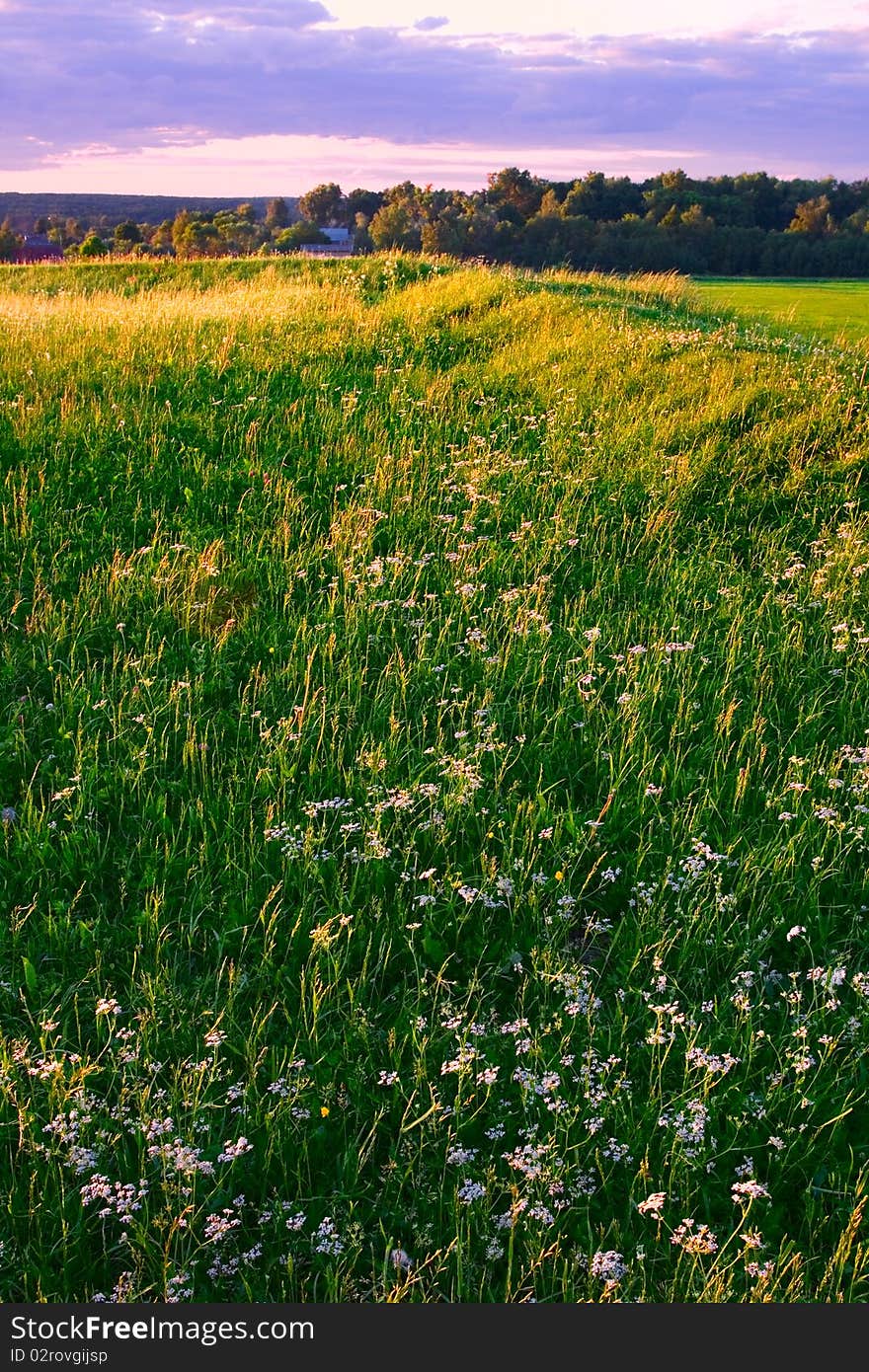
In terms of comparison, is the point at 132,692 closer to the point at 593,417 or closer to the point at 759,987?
the point at 759,987

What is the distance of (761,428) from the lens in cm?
888

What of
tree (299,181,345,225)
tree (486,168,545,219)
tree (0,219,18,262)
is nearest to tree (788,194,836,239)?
tree (486,168,545,219)

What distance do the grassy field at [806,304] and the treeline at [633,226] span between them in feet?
50.4

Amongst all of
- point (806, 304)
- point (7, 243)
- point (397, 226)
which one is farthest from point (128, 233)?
point (806, 304)

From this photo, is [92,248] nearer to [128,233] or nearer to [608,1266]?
[128,233]

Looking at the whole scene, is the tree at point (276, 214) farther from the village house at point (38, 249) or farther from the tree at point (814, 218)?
the tree at point (814, 218)

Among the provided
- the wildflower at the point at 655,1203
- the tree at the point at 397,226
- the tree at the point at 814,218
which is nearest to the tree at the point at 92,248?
the tree at the point at 397,226

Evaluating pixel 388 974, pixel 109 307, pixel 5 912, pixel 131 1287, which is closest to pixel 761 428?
pixel 388 974

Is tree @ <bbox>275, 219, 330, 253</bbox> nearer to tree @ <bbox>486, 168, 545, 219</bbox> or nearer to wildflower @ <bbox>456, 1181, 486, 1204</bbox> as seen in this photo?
tree @ <bbox>486, 168, 545, 219</bbox>

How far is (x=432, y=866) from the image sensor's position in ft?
13.0

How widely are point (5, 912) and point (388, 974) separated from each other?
1605 mm

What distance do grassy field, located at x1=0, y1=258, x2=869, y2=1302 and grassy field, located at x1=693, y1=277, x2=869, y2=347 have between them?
8871 millimetres

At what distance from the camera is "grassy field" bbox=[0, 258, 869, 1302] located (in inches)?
105

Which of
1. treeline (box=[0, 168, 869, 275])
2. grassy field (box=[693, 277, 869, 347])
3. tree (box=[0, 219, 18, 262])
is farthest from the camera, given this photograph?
tree (box=[0, 219, 18, 262])
